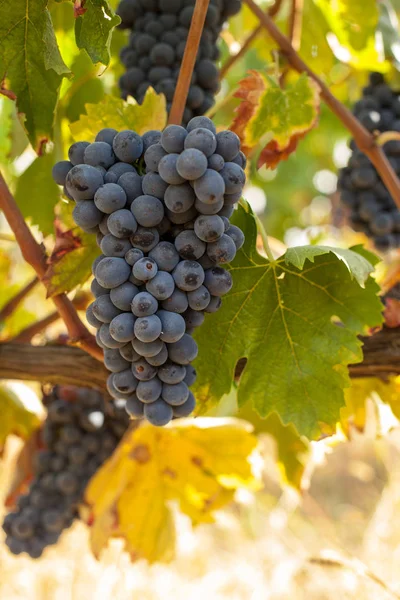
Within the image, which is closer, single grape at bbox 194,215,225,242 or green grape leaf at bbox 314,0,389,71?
single grape at bbox 194,215,225,242

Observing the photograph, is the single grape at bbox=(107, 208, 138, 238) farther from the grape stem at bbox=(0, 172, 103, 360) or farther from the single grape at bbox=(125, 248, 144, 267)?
the grape stem at bbox=(0, 172, 103, 360)

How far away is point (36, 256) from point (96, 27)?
0.35 meters

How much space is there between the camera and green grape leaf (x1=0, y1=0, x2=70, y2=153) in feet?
2.78

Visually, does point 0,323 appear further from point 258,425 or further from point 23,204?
point 258,425

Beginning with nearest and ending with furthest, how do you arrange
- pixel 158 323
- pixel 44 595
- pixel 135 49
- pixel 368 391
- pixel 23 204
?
pixel 158 323, pixel 135 49, pixel 368 391, pixel 23 204, pixel 44 595

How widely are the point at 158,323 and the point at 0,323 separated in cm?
100

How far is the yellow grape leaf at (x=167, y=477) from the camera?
155 centimetres

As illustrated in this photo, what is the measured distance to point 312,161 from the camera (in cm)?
310

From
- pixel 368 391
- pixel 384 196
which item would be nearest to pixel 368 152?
pixel 384 196

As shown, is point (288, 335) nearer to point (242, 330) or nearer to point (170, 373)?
point (242, 330)

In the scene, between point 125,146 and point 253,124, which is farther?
point 253,124

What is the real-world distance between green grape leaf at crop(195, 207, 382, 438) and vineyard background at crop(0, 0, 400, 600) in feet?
0.05

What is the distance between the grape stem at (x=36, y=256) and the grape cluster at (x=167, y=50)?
0.41 m

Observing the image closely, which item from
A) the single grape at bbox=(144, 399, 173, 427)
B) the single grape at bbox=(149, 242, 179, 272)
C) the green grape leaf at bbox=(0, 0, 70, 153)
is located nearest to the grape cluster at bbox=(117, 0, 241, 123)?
the green grape leaf at bbox=(0, 0, 70, 153)
